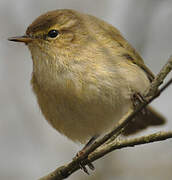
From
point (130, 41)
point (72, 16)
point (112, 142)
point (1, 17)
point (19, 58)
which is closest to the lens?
point (112, 142)

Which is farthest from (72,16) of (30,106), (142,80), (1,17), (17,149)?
(17,149)

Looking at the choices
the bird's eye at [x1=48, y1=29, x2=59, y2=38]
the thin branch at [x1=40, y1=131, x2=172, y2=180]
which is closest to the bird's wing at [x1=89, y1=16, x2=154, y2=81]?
the bird's eye at [x1=48, y1=29, x2=59, y2=38]

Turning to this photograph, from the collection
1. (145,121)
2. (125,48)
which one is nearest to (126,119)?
(125,48)

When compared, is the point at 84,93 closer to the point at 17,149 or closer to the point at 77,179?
the point at 77,179

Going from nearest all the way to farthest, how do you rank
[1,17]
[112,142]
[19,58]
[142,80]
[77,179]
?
[112,142]
[142,80]
[77,179]
[1,17]
[19,58]

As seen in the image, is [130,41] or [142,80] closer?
[142,80]

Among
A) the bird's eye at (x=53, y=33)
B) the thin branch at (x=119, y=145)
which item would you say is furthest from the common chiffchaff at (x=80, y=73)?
the thin branch at (x=119, y=145)

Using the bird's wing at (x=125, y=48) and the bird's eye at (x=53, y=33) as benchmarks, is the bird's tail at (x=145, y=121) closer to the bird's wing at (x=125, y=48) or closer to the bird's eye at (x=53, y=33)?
the bird's wing at (x=125, y=48)

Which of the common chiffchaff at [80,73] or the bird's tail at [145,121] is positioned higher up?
the common chiffchaff at [80,73]
